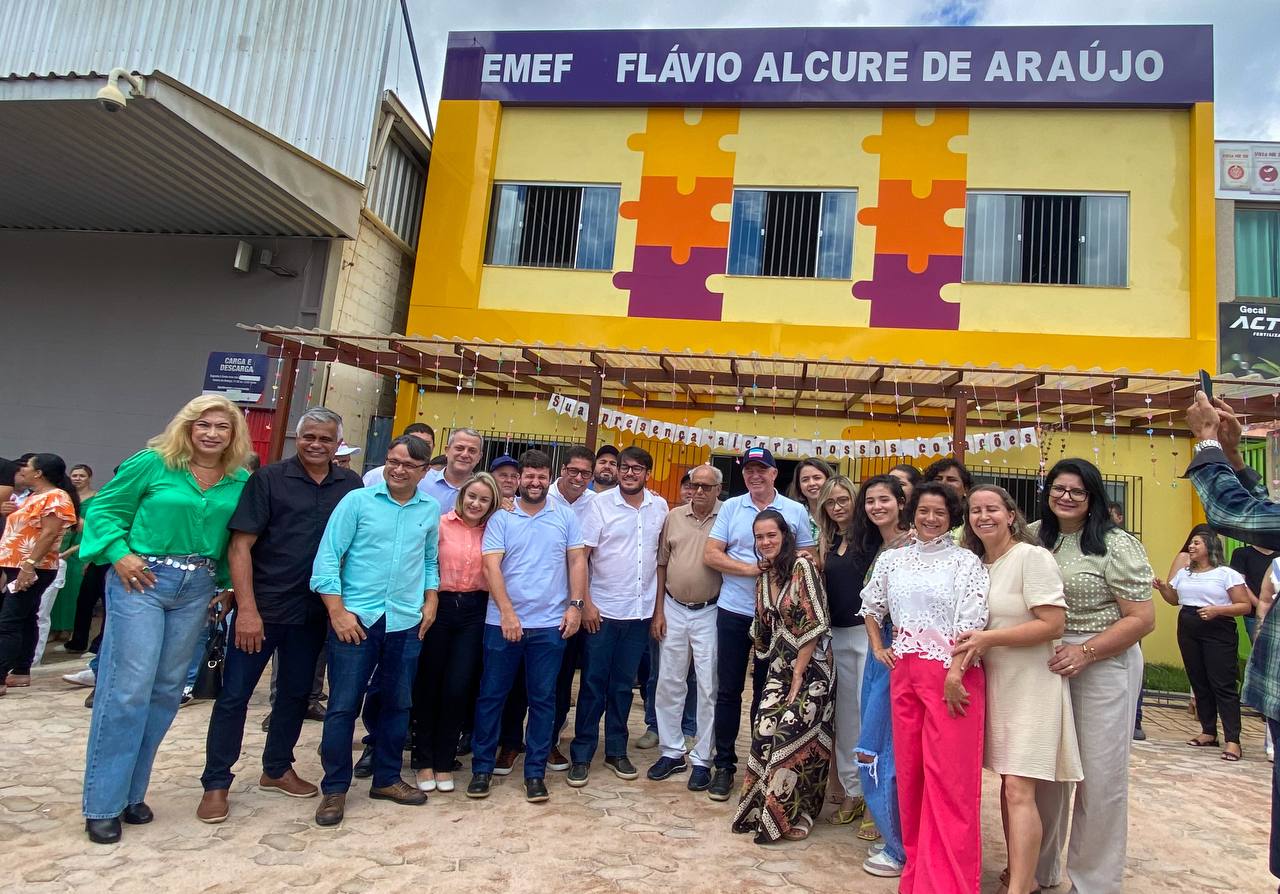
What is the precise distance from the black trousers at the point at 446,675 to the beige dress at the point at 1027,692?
8.27ft

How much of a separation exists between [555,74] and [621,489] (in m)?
8.17

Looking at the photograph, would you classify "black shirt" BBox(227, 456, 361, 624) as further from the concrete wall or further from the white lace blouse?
the concrete wall

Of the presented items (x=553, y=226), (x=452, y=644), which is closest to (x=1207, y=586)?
(x=452, y=644)

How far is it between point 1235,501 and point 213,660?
456cm

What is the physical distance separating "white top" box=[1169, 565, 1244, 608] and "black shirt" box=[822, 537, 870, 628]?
4.10 metres

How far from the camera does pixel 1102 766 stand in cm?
299

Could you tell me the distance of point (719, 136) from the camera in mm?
10352

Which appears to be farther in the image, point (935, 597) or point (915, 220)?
point (915, 220)

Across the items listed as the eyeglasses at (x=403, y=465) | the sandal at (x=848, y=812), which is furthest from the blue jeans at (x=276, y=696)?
the sandal at (x=848, y=812)

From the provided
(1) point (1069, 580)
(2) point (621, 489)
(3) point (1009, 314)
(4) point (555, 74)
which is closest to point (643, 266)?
(4) point (555, 74)

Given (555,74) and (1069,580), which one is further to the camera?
(555,74)

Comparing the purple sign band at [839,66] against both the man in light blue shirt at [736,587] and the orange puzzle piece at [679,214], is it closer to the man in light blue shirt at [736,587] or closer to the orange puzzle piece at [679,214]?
the orange puzzle piece at [679,214]

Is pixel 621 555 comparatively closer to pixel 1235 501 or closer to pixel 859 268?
pixel 1235 501

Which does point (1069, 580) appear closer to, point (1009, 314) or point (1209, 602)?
point (1209, 602)
